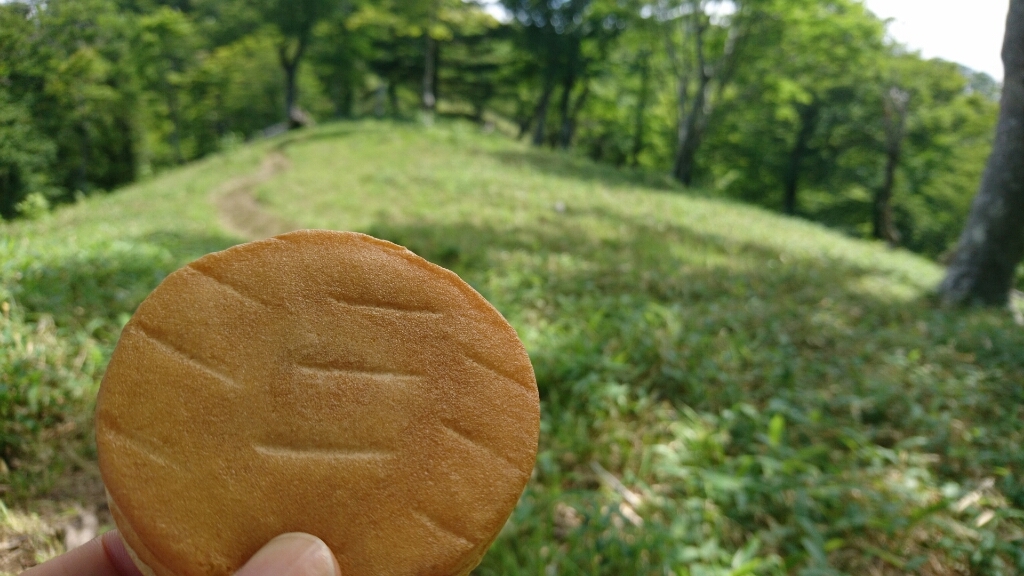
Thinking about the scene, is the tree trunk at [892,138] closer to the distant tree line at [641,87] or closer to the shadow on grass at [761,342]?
the distant tree line at [641,87]

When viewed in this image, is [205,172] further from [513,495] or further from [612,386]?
[513,495]

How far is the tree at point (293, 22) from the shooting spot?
66.0ft

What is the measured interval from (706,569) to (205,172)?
13.4 metres

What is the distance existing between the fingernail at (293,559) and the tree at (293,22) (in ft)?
76.5

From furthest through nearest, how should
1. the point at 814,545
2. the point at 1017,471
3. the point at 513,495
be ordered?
the point at 1017,471, the point at 814,545, the point at 513,495

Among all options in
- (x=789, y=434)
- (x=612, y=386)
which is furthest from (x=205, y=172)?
(x=789, y=434)

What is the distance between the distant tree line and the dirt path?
A: 3.74ft

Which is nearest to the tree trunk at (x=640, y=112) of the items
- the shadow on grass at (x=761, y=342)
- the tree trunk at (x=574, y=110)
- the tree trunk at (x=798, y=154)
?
the tree trunk at (x=574, y=110)

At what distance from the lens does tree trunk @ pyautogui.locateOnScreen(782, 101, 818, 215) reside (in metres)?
22.1

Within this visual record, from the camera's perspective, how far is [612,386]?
329cm

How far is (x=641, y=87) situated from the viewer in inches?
1014

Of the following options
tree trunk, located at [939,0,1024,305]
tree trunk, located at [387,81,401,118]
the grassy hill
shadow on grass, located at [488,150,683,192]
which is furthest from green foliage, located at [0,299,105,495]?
tree trunk, located at [387,81,401,118]

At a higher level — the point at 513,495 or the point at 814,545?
the point at 513,495

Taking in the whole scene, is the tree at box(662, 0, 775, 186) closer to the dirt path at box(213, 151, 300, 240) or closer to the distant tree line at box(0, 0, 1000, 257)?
the distant tree line at box(0, 0, 1000, 257)
